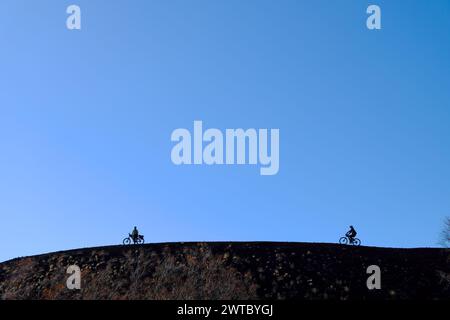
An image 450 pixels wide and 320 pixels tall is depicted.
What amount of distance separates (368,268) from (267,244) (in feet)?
17.5

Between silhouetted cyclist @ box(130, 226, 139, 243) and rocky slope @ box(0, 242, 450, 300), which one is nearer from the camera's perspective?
rocky slope @ box(0, 242, 450, 300)

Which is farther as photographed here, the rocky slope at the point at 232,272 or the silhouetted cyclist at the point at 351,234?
the silhouetted cyclist at the point at 351,234

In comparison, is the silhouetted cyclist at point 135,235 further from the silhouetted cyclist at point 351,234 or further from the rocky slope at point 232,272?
the silhouetted cyclist at point 351,234

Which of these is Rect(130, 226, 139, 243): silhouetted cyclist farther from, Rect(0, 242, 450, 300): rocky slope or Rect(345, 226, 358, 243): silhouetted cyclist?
Rect(345, 226, 358, 243): silhouetted cyclist

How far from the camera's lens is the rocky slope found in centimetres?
2859

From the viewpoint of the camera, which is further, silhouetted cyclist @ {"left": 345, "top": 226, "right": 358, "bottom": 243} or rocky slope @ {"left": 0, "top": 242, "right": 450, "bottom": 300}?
silhouetted cyclist @ {"left": 345, "top": 226, "right": 358, "bottom": 243}

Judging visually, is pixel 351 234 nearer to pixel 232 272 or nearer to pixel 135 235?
pixel 232 272

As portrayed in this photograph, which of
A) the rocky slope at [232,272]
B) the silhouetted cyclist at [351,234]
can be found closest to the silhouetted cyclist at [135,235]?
the rocky slope at [232,272]

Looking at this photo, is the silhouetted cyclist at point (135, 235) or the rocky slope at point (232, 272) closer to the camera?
the rocky slope at point (232, 272)

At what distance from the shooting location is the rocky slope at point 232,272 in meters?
28.6

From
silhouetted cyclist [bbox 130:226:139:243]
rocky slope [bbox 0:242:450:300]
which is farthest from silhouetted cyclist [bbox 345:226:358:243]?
silhouetted cyclist [bbox 130:226:139:243]
